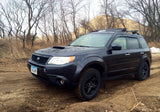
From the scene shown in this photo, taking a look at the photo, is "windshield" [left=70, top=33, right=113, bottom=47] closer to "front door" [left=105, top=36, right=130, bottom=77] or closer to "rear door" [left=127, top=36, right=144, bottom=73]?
"front door" [left=105, top=36, right=130, bottom=77]

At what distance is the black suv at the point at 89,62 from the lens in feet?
9.94

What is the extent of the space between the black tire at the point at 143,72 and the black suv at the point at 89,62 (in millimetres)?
244

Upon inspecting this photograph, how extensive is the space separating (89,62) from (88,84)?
0.56 metres

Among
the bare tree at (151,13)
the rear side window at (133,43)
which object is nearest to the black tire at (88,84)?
the rear side window at (133,43)

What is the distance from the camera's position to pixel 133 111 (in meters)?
2.86

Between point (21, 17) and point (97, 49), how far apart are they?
53.6 ft

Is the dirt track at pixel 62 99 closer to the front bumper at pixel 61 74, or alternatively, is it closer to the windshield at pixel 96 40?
the front bumper at pixel 61 74

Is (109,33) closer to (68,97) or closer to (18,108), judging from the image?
(68,97)

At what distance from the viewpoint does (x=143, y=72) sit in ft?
17.3

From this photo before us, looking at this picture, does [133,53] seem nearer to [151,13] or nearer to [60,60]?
[60,60]

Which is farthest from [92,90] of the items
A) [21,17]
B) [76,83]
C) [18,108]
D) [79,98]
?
[21,17]

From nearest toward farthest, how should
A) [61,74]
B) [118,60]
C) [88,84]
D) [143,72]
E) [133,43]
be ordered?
[61,74] → [88,84] → [118,60] → [133,43] → [143,72]

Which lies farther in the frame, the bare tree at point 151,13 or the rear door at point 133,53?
the bare tree at point 151,13

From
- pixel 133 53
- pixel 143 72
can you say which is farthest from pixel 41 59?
pixel 143 72
